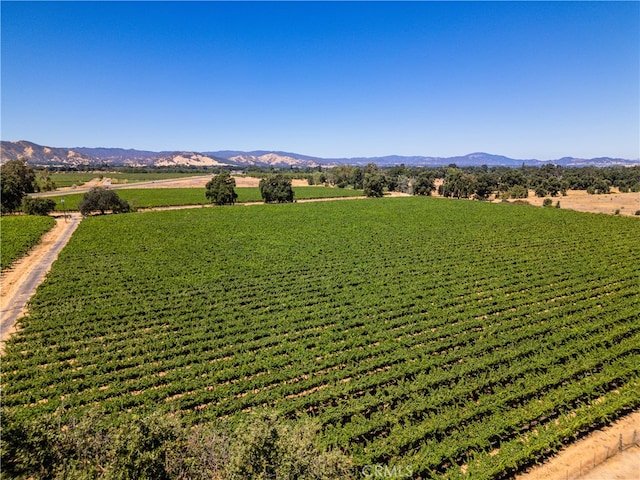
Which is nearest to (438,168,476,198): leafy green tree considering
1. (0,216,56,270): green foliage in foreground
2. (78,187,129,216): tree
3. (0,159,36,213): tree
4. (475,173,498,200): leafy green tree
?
(475,173,498,200): leafy green tree

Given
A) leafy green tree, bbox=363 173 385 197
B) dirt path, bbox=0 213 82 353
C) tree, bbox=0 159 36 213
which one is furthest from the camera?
leafy green tree, bbox=363 173 385 197

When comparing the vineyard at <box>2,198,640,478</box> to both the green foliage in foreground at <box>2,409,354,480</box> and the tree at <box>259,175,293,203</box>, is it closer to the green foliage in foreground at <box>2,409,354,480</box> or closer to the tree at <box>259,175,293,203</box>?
the green foliage in foreground at <box>2,409,354,480</box>

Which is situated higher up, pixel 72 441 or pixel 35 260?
pixel 72 441

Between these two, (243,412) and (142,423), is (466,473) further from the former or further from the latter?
(142,423)

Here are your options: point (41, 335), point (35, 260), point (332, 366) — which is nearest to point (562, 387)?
point (332, 366)

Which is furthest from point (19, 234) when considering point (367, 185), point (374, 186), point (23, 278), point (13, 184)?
point (374, 186)

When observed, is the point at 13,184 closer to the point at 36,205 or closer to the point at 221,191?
the point at 36,205
